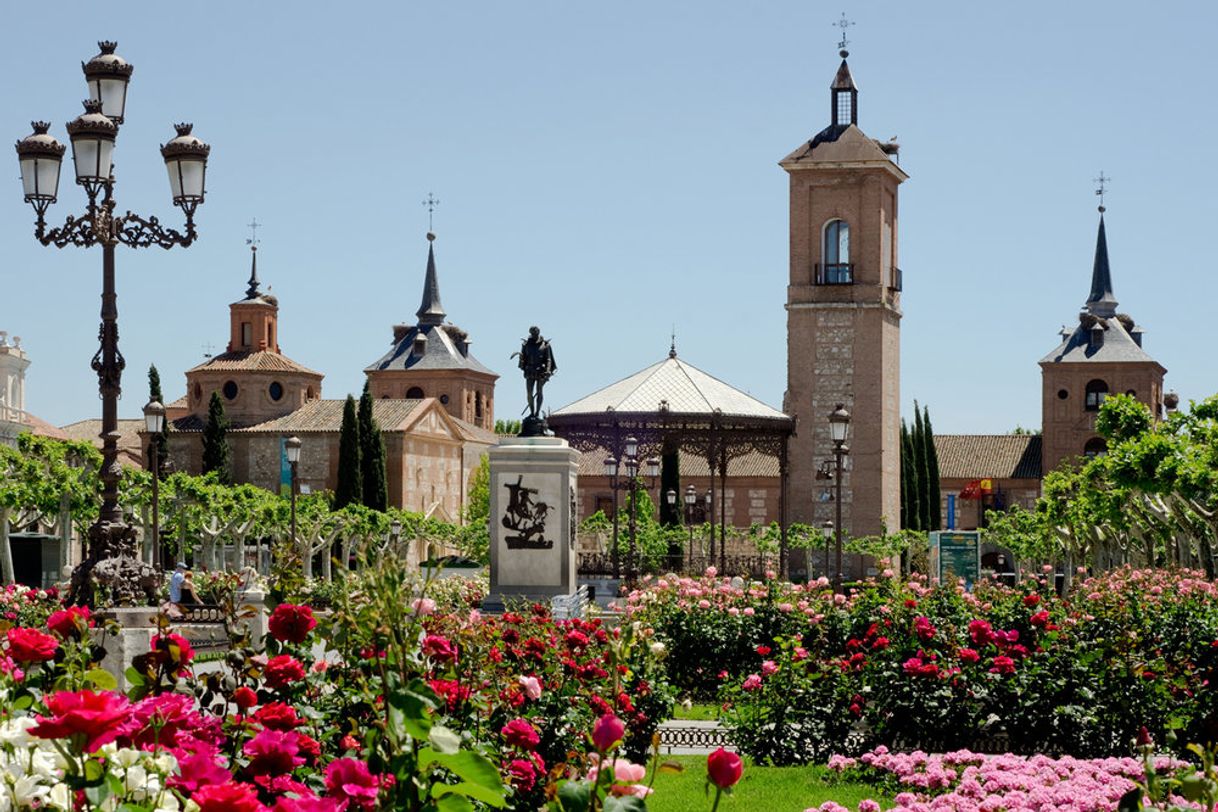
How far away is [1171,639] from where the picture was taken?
12781 millimetres

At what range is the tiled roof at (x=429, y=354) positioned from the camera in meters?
103

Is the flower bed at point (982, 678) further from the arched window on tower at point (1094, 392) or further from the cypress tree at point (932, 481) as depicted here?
the arched window on tower at point (1094, 392)

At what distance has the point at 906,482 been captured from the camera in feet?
190

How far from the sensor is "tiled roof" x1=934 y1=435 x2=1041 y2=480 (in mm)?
88125

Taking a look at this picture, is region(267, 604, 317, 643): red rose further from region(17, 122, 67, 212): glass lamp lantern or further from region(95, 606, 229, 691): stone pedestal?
region(17, 122, 67, 212): glass lamp lantern

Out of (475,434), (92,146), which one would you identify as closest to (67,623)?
(92,146)

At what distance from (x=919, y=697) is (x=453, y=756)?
307 inches

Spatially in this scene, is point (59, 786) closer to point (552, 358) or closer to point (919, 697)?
point (919, 697)

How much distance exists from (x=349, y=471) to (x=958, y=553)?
43078 millimetres

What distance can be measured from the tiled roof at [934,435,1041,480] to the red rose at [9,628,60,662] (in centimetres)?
8533

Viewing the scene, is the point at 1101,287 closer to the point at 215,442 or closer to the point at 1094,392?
the point at 1094,392

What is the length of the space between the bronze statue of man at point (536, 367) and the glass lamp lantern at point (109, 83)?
27.3 ft

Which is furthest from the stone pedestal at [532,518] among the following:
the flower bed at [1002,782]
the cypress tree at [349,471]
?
the cypress tree at [349,471]

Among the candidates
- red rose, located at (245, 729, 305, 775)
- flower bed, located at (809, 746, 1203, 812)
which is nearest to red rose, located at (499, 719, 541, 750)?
red rose, located at (245, 729, 305, 775)
